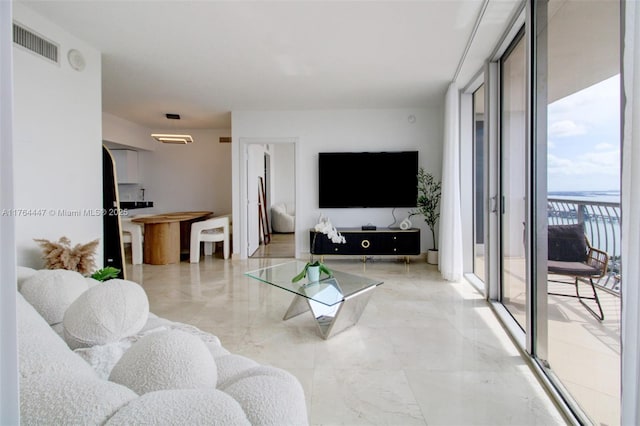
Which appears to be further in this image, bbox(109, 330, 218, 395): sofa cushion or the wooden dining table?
the wooden dining table

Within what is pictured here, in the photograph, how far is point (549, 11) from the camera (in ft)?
6.78

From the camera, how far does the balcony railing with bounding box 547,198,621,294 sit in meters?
1.46

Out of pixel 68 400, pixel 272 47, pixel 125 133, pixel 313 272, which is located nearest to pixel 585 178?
pixel 313 272

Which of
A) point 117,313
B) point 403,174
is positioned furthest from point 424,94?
point 117,313

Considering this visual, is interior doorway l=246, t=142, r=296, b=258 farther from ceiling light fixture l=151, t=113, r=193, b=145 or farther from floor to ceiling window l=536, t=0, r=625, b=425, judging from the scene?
floor to ceiling window l=536, t=0, r=625, b=425

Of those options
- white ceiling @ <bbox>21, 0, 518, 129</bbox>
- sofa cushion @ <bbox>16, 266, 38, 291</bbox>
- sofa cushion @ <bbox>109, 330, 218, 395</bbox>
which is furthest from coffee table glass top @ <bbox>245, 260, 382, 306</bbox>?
white ceiling @ <bbox>21, 0, 518, 129</bbox>

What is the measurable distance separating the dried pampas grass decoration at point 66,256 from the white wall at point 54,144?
171 millimetres

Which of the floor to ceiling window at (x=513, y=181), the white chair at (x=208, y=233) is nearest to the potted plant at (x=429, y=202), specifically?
the floor to ceiling window at (x=513, y=181)

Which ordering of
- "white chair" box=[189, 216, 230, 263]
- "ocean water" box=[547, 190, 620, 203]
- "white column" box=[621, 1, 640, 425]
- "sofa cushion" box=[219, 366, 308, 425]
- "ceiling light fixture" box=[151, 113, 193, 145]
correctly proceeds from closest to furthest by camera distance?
1. "sofa cushion" box=[219, 366, 308, 425]
2. "white column" box=[621, 1, 640, 425]
3. "ocean water" box=[547, 190, 620, 203]
4. "white chair" box=[189, 216, 230, 263]
5. "ceiling light fixture" box=[151, 113, 193, 145]

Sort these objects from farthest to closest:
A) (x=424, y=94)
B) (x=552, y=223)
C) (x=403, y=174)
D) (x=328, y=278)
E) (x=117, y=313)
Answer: (x=403, y=174), (x=424, y=94), (x=328, y=278), (x=552, y=223), (x=117, y=313)

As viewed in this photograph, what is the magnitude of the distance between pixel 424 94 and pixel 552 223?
328cm

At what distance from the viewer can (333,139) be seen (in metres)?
5.65

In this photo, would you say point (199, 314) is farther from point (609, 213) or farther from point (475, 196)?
point (475, 196)

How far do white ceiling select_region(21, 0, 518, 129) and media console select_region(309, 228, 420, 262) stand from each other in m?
2.01
